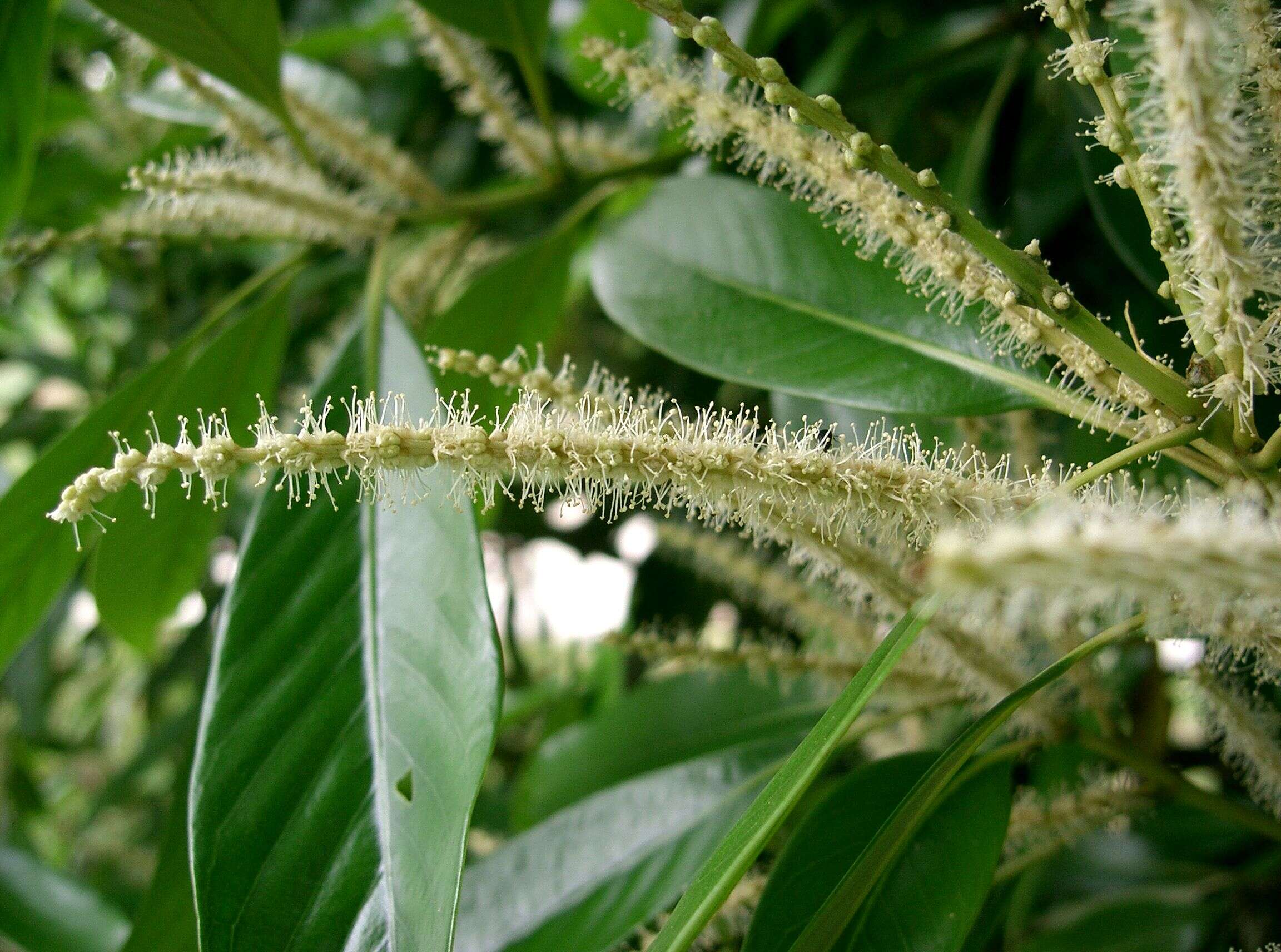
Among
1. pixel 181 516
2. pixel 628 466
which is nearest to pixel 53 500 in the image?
pixel 181 516

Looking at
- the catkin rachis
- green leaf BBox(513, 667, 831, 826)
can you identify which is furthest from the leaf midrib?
green leaf BBox(513, 667, 831, 826)

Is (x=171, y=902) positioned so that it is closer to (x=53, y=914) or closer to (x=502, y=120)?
(x=53, y=914)

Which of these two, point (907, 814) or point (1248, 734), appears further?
point (1248, 734)

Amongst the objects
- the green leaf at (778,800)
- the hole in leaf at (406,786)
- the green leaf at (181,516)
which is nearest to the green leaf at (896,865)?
the green leaf at (778,800)

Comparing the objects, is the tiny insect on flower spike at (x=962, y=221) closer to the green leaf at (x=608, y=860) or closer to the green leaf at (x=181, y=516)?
the green leaf at (x=608, y=860)

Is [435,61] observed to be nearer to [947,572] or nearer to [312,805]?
[312,805]

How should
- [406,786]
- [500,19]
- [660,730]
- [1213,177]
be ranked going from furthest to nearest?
[660,730], [500,19], [406,786], [1213,177]
